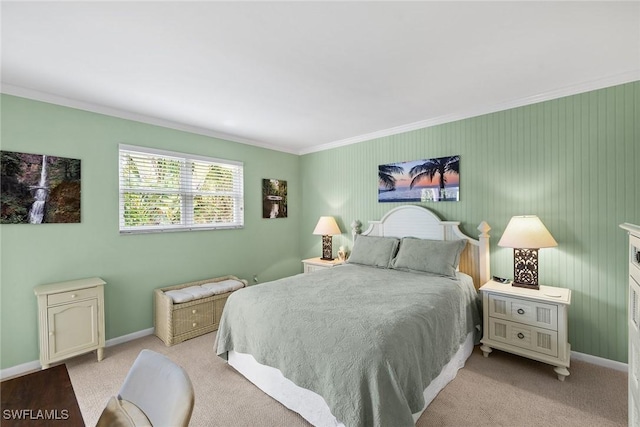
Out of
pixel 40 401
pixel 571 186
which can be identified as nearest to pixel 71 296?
pixel 40 401

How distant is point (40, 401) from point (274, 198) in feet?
12.6

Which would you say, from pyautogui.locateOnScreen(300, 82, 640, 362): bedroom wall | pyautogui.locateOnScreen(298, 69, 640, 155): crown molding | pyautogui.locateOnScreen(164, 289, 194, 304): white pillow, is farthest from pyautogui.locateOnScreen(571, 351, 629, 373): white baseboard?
pyautogui.locateOnScreen(164, 289, 194, 304): white pillow

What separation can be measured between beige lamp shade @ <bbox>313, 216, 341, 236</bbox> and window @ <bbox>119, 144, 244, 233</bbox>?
45.7 inches

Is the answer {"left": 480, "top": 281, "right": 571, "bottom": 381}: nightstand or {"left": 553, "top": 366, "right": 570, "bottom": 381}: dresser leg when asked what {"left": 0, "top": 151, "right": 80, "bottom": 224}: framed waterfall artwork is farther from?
{"left": 553, "top": 366, "right": 570, "bottom": 381}: dresser leg

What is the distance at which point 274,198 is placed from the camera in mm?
4676

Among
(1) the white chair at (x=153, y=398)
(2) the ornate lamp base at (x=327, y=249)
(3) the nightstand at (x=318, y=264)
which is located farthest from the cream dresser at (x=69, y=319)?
(2) the ornate lamp base at (x=327, y=249)

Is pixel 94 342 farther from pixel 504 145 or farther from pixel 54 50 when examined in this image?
pixel 504 145

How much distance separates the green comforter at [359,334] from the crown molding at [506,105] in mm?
1848

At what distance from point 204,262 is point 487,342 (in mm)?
3339

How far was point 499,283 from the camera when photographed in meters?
2.84

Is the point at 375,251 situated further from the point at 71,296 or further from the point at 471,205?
the point at 71,296

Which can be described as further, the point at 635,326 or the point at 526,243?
the point at 526,243

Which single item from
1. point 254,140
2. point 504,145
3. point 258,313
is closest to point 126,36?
point 258,313

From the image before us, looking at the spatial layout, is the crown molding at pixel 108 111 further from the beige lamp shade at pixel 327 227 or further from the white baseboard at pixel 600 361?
the white baseboard at pixel 600 361
